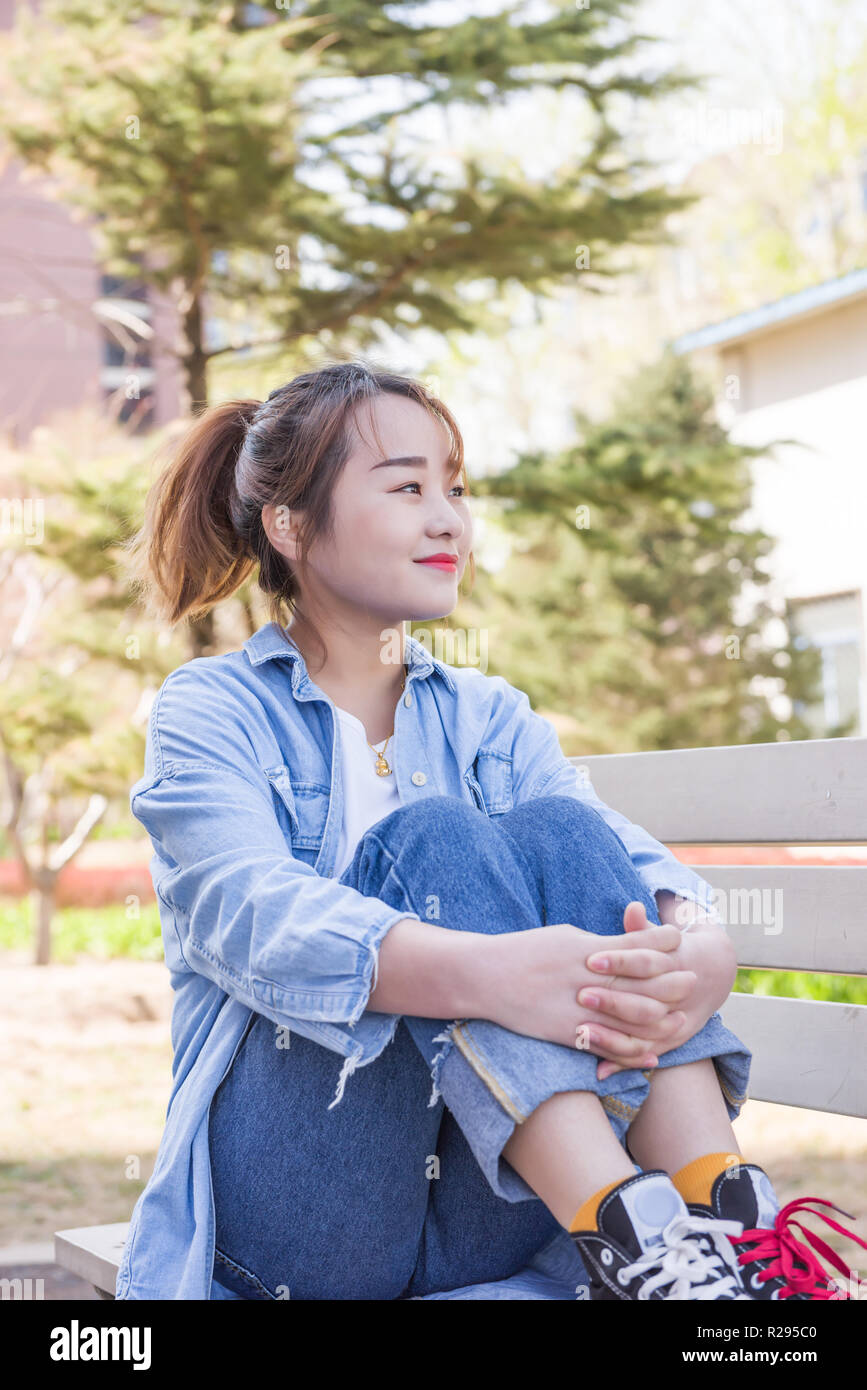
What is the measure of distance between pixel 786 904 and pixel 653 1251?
809 mm

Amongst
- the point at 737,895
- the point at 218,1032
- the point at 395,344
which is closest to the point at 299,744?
the point at 218,1032

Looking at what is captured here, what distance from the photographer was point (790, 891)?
1903 millimetres

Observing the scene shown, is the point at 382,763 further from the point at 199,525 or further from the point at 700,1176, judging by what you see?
the point at 700,1176

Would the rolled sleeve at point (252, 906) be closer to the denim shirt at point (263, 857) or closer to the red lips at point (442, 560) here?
the denim shirt at point (263, 857)

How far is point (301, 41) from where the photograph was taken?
21.4 ft

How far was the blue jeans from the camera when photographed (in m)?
1.35

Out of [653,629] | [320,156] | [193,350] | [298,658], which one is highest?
[320,156]

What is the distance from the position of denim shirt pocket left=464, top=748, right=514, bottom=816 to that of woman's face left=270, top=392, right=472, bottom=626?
21cm

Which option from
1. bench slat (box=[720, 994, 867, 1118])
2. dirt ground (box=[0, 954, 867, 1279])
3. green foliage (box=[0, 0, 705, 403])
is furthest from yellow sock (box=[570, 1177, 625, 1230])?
green foliage (box=[0, 0, 705, 403])

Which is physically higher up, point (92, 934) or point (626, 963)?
point (626, 963)

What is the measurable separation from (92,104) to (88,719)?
281 cm

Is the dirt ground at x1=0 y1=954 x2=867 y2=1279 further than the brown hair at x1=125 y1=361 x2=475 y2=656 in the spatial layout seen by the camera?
Yes

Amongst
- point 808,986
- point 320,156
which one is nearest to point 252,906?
point 808,986

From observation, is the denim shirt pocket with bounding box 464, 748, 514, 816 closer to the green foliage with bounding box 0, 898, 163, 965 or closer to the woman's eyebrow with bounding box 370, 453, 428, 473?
the woman's eyebrow with bounding box 370, 453, 428, 473
